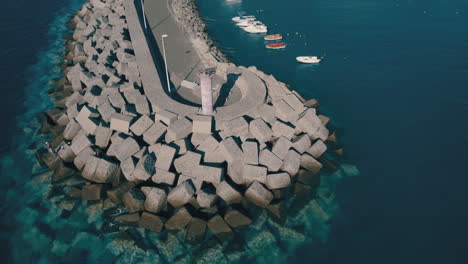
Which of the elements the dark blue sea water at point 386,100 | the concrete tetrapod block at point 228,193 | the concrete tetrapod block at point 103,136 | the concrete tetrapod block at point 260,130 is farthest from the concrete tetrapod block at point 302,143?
the concrete tetrapod block at point 103,136

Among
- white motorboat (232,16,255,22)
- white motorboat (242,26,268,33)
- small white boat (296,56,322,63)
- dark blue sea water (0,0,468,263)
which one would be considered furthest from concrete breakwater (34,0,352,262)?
white motorboat (232,16,255,22)

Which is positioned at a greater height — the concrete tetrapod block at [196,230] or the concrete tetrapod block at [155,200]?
the concrete tetrapod block at [155,200]

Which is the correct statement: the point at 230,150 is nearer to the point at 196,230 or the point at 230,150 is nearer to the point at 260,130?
the point at 260,130

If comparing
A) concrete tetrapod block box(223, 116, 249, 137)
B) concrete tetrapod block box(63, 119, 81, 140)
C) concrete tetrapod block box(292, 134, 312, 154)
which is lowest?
concrete tetrapod block box(292, 134, 312, 154)

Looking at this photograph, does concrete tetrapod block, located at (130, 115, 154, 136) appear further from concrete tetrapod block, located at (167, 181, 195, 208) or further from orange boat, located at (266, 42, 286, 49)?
orange boat, located at (266, 42, 286, 49)

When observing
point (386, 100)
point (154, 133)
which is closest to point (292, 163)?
point (154, 133)

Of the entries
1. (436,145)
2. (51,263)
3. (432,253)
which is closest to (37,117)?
(51,263)

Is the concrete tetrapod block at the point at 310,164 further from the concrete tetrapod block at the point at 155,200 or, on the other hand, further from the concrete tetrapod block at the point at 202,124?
the concrete tetrapod block at the point at 155,200
